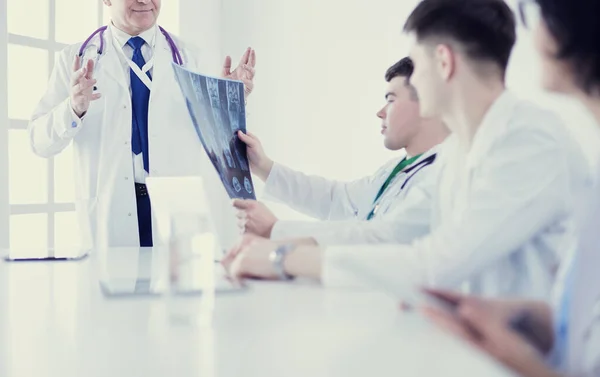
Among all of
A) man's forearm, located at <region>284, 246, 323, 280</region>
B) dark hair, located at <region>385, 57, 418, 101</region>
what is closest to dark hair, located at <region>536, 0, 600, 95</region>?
man's forearm, located at <region>284, 246, 323, 280</region>

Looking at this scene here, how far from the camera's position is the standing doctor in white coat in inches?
102

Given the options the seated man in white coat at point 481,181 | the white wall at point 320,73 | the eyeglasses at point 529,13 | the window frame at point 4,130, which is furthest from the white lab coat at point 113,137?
the white wall at point 320,73

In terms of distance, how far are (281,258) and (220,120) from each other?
2.06ft

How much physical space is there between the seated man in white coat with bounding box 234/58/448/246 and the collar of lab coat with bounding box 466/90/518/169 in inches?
12.9

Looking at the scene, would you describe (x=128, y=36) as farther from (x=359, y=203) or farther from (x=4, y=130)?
(x=359, y=203)

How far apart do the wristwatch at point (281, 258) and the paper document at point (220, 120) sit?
17.4 inches

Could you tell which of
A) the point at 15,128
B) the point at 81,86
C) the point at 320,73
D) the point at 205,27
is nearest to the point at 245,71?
the point at 81,86

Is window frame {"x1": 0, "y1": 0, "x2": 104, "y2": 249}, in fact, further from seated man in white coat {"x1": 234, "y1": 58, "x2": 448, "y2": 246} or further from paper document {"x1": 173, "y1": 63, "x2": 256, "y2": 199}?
paper document {"x1": 173, "y1": 63, "x2": 256, "y2": 199}

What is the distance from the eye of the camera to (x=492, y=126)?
3.70 ft

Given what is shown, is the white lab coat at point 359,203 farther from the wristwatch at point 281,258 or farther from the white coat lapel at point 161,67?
the white coat lapel at point 161,67

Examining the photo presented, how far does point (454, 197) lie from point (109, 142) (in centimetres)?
160

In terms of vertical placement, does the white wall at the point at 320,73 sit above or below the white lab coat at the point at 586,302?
above

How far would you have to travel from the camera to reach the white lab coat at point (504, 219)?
3.43 feet

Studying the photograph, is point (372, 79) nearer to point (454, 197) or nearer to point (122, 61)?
point (122, 61)
